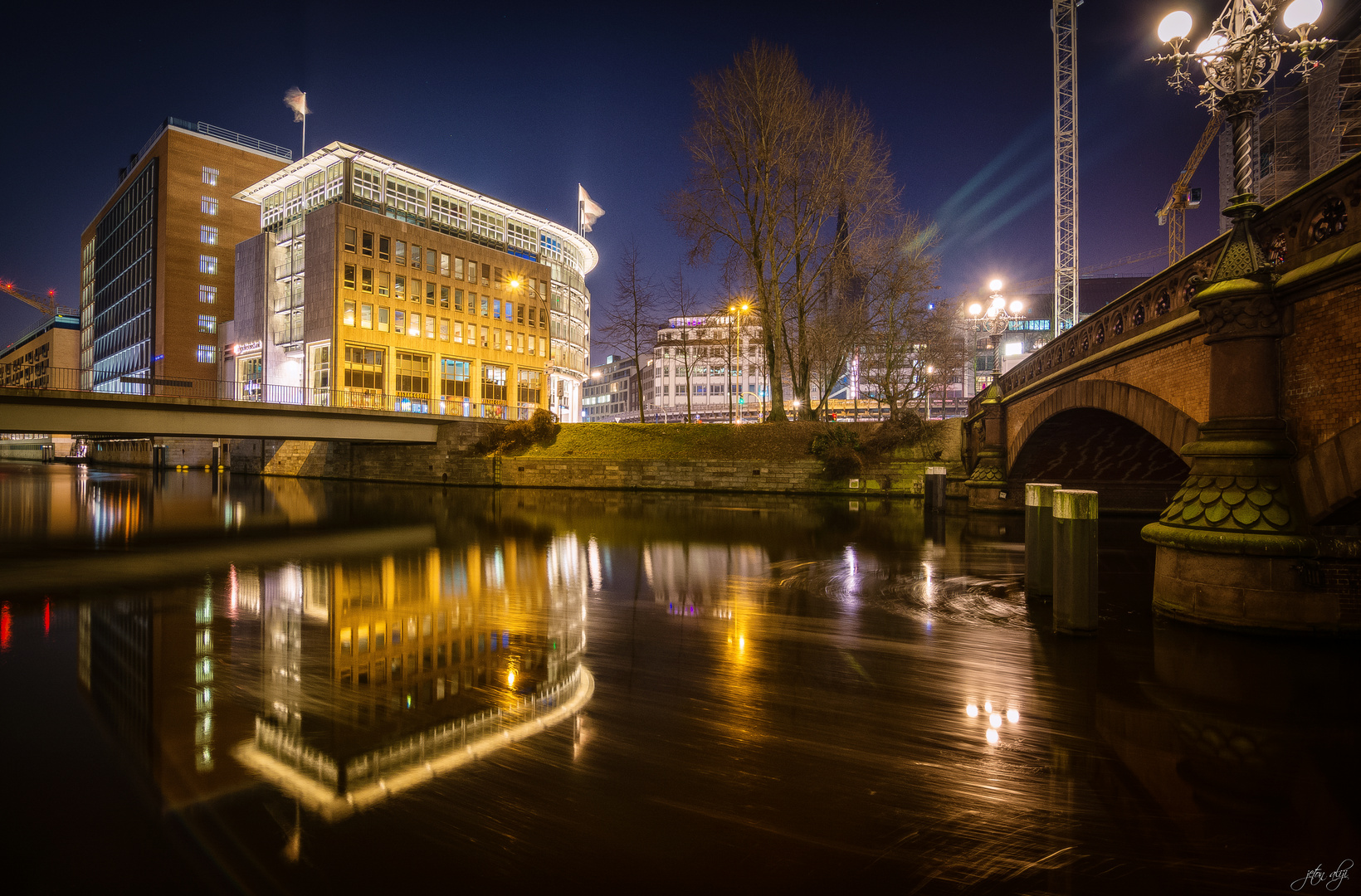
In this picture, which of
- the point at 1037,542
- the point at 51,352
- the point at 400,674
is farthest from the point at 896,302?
the point at 51,352

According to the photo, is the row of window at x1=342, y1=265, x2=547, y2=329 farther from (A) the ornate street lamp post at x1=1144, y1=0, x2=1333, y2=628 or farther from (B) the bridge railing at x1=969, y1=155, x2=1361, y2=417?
(A) the ornate street lamp post at x1=1144, y1=0, x2=1333, y2=628

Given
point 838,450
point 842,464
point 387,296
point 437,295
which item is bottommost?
point 842,464

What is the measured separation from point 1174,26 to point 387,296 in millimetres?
55542

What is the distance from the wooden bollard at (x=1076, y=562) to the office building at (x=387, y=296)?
4133 cm

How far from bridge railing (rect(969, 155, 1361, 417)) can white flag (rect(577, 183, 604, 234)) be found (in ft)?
237

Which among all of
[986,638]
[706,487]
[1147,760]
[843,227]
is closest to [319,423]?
[706,487]

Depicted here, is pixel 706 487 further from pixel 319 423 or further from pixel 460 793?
pixel 460 793

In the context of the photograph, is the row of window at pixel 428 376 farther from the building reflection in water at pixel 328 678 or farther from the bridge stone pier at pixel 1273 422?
the bridge stone pier at pixel 1273 422

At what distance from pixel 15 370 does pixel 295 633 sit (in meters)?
174

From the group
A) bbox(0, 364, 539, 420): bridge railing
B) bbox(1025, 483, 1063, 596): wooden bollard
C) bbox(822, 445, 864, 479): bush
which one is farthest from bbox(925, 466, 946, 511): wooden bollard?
bbox(0, 364, 539, 420): bridge railing

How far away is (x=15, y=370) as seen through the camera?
4946 inches

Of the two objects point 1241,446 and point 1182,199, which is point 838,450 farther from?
point 1182,199

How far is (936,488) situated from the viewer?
81.3 ft

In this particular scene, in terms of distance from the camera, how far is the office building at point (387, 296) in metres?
51.9
